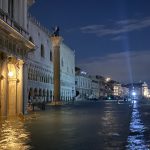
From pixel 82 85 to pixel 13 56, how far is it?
5488 inches

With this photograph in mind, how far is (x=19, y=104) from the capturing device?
31.2 m

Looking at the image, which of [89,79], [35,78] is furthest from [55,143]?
[89,79]

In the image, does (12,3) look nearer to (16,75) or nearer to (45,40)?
(16,75)

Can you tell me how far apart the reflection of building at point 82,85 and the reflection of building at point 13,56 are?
119154 mm

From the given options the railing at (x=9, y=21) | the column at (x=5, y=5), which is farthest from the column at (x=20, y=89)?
the column at (x=5, y=5)

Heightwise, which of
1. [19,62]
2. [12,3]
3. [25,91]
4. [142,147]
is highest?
[12,3]

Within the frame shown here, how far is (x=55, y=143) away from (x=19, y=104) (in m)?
17.6

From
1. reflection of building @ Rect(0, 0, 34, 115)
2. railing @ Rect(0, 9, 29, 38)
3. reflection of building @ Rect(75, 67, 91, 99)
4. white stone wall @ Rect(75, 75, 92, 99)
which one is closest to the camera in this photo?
railing @ Rect(0, 9, 29, 38)

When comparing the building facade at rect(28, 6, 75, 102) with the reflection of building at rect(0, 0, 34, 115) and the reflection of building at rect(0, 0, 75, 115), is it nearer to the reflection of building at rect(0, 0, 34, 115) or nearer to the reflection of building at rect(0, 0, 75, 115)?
the reflection of building at rect(0, 0, 75, 115)

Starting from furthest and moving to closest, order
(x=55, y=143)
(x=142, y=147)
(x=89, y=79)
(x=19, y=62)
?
(x=89, y=79), (x=19, y=62), (x=55, y=143), (x=142, y=147)

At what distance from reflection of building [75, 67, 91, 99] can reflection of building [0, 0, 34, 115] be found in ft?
→ 391

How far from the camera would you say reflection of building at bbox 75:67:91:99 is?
518 ft

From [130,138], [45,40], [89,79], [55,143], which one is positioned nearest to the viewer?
[55,143]

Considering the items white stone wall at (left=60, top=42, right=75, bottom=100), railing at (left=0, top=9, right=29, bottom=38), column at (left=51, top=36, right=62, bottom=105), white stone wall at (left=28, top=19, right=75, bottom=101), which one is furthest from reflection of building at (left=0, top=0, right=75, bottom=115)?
white stone wall at (left=60, top=42, right=75, bottom=100)
